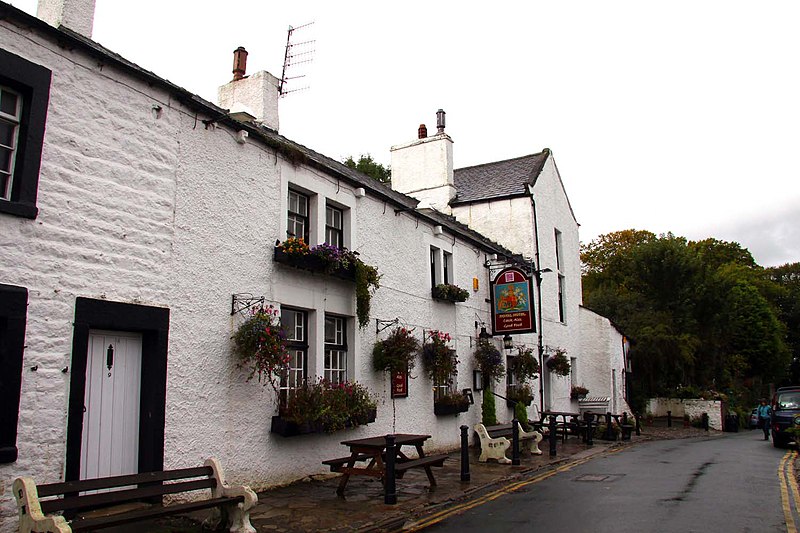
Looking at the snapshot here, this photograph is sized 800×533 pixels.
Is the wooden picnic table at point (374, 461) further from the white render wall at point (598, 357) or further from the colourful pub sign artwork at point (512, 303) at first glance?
the white render wall at point (598, 357)

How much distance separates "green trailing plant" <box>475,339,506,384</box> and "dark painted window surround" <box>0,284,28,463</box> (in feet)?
39.3

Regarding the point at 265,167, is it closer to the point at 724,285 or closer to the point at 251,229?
the point at 251,229

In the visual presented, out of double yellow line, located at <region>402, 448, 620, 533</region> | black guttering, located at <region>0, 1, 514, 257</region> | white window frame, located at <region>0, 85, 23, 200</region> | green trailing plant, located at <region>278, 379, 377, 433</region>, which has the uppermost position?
black guttering, located at <region>0, 1, 514, 257</region>

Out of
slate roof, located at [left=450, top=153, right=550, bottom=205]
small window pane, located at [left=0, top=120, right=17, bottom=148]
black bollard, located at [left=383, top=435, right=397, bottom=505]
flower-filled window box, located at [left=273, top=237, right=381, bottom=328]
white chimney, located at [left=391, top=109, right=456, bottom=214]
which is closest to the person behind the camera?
small window pane, located at [left=0, top=120, right=17, bottom=148]

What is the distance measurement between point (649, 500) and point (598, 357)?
17151mm

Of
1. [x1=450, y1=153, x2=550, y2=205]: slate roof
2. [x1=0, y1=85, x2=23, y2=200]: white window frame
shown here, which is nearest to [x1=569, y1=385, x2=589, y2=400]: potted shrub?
[x1=450, y1=153, x2=550, y2=205]: slate roof

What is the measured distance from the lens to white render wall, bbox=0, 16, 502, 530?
712 centimetres

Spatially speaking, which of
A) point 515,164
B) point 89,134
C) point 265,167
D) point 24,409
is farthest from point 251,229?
point 515,164

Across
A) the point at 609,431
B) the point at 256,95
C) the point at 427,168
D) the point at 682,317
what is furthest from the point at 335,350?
the point at 682,317

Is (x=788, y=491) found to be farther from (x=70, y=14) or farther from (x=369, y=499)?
(x=70, y=14)

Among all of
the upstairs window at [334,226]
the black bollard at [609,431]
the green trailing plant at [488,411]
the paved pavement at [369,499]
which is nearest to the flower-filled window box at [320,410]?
the paved pavement at [369,499]

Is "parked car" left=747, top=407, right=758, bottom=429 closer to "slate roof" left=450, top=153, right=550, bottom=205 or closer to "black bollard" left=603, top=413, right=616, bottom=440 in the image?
"black bollard" left=603, top=413, right=616, bottom=440

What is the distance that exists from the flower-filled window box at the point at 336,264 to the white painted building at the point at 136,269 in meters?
0.24

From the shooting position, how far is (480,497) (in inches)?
389
